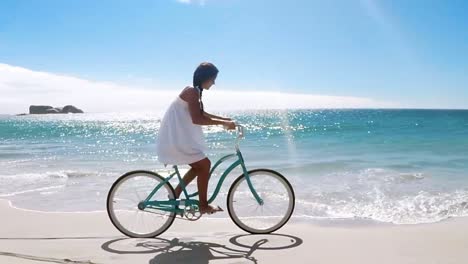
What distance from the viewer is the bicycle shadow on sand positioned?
171 inches

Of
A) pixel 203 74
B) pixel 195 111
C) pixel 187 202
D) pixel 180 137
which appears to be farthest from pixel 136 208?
pixel 203 74

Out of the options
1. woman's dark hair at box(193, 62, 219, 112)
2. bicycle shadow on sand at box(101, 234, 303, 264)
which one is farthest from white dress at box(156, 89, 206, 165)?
bicycle shadow on sand at box(101, 234, 303, 264)

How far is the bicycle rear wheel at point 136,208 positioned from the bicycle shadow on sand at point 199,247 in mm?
198

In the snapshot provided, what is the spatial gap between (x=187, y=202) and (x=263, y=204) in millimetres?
1036

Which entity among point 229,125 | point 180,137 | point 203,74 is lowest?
point 180,137

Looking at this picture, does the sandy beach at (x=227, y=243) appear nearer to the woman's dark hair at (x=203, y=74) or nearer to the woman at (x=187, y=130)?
the woman at (x=187, y=130)

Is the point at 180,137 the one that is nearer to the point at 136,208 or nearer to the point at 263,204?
the point at 136,208

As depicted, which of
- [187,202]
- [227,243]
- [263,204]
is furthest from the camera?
[263,204]

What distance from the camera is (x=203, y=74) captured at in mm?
4871

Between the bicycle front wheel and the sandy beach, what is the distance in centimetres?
17

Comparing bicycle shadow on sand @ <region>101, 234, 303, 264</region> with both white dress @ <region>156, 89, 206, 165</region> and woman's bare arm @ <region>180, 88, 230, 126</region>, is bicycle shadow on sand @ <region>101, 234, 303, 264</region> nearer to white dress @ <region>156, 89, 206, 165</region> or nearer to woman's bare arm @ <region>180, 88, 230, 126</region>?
white dress @ <region>156, 89, 206, 165</region>

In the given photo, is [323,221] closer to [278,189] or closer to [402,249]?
[278,189]

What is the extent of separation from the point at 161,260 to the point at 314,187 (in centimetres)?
594

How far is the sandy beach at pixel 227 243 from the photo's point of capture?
14.2ft
